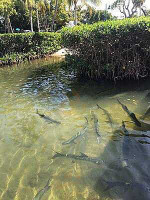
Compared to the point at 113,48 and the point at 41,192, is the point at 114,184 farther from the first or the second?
the point at 113,48

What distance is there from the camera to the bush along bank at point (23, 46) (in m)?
21.7

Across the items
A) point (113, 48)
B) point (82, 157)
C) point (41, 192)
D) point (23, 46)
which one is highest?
point (113, 48)

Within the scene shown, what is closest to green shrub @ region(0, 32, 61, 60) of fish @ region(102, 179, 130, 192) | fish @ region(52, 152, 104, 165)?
fish @ region(52, 152, 104, 165)

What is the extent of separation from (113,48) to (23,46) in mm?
15031

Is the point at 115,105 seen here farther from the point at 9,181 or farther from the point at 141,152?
the point at 9,181

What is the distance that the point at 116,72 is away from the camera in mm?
11953

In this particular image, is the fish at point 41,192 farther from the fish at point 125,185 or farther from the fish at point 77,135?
the fish at point 77,135

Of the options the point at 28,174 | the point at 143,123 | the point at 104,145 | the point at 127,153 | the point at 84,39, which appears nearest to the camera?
the point at 28,174

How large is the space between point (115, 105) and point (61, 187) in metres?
4.74

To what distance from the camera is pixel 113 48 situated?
11148 mm

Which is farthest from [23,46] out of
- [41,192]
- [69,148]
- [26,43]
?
[41,192]

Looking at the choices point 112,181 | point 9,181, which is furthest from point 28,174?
point 112,181

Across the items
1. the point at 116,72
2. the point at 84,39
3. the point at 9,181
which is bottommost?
the point at 9,181

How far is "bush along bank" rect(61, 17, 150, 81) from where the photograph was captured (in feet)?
35.1
